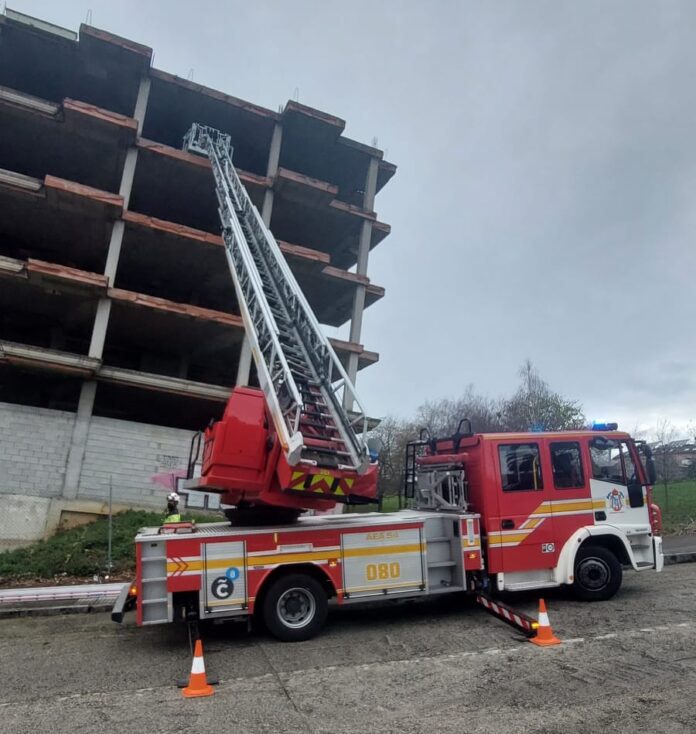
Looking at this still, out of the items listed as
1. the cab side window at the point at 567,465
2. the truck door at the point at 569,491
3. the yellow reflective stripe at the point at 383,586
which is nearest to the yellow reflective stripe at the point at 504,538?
the truck door at the point at 569,491

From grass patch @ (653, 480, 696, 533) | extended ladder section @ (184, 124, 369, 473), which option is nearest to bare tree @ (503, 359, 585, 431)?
grass patch @ (653, 480, 696, 533)

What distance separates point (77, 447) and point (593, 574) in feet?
49.1

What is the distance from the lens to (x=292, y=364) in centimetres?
866

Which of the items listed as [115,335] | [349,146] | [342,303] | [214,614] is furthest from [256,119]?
[214,614]

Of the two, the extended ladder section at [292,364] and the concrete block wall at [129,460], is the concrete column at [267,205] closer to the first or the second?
the concrete block wall at [129,460]

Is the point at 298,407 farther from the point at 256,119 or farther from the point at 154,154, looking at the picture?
the point at 256,119

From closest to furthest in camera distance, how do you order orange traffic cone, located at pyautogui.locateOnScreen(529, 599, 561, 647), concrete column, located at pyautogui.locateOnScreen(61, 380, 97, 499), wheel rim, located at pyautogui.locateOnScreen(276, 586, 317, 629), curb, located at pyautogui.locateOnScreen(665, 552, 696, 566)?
orange traffic cone, located at pyautogui.locateOnScreen(529, 599, 561, 647)
wheel rim, located at pyautogui.locateOnScreen(276, 586, 317, 629)
curb, located at pyautogui.locateOnScreen(665, 552, 696, 566)
concrete column, located at pyautogui.locateOnScreen(61, 380, 97, 499)

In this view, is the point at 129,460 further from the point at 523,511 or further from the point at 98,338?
the point at 523,511

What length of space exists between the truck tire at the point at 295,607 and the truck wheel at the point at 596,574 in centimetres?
385

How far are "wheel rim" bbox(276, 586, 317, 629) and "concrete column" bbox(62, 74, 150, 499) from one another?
40.7ft

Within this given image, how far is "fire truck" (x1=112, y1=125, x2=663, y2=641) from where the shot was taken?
6.41 metres

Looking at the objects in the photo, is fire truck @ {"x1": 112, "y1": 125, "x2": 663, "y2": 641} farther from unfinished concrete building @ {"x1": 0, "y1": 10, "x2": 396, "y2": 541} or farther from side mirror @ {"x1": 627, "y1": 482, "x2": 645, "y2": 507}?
unfinished concrete building @ {"x1": 0, "y1": 10, "x2": 396, "y2": 541}

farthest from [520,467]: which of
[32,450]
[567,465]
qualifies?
[32,450]

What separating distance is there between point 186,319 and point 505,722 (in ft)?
58.2
